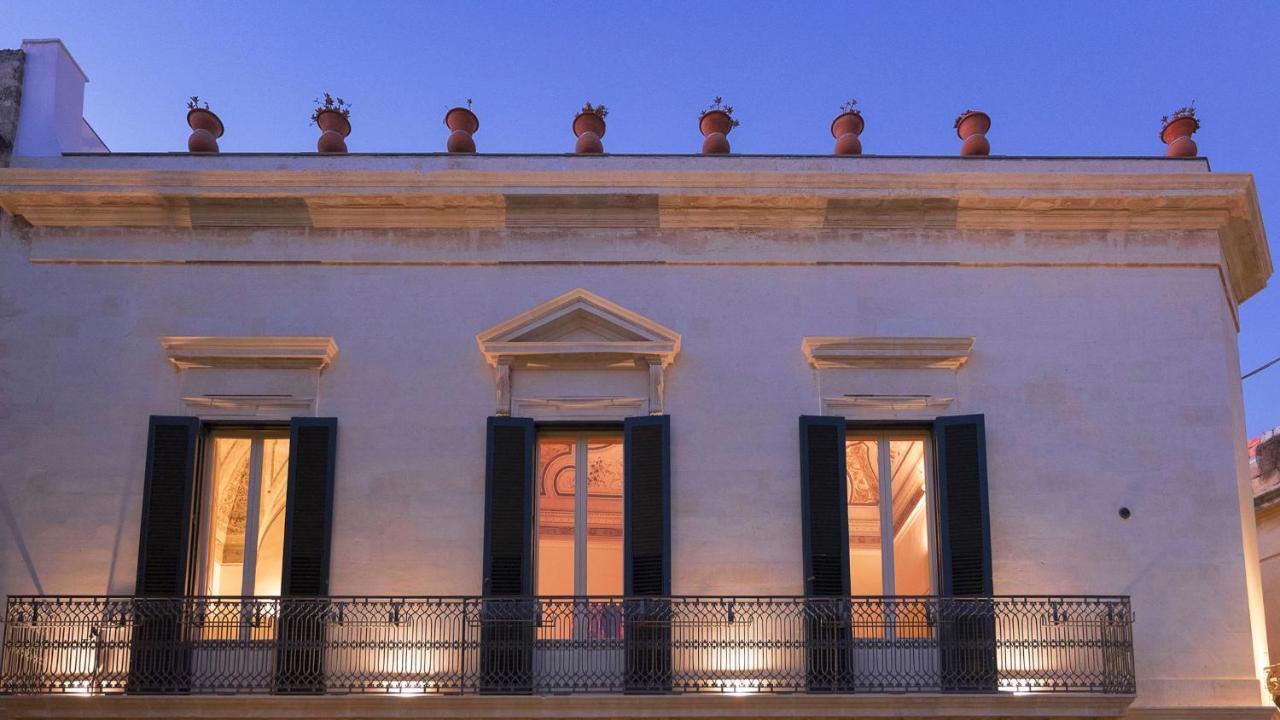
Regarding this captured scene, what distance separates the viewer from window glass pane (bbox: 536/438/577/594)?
13.7 meters

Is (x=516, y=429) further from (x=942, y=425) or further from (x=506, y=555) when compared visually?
(x=942, y=425)

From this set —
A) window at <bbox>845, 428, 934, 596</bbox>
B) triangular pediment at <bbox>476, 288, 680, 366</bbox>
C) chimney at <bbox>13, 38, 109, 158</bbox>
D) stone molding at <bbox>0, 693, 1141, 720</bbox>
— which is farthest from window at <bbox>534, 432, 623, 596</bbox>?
chimney at <bbox>13, 38, 109, 158</bbox>

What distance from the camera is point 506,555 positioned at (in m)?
13.4

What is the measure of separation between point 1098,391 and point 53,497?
933 cm

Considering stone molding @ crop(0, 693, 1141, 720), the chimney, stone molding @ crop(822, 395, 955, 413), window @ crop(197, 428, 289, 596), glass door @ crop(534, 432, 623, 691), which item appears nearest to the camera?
stone molding @ crop(0, 693, 1141, 720)

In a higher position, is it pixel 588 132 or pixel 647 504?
pixel 588 132

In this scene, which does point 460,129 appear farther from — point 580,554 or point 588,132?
point 580,554

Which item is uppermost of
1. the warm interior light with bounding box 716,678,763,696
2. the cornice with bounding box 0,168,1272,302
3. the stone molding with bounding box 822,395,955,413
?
the cornice with bounding box 0,168,1272,302

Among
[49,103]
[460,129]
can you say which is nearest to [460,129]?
[460,129]

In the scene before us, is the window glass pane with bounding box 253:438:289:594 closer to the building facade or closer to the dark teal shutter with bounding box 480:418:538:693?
the building facade

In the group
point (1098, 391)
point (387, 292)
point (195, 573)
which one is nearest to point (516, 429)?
point (387, 292)

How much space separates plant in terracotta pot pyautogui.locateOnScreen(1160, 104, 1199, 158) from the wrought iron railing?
4698 mm

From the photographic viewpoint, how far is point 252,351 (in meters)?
13.9

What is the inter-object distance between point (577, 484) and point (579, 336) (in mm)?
1334
